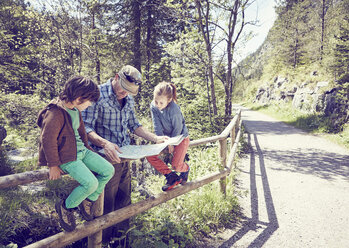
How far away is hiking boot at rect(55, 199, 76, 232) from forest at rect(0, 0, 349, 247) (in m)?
1.10

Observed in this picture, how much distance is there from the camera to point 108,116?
90.5 inches

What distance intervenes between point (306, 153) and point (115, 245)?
23.8ft

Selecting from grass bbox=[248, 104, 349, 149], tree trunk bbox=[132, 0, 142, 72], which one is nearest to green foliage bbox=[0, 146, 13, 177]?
tree trunk bbox=[132, 0, 142, 72]

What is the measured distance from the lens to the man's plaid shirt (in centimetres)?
220

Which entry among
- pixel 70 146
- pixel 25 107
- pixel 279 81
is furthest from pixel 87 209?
pixel 279 81

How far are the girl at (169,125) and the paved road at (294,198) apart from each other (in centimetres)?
123

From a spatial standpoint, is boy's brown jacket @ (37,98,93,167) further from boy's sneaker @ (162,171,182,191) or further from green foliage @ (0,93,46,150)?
green foliage @ (0,93,46,150)

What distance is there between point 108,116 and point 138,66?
34.1 feet

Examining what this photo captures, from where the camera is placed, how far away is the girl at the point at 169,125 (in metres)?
2.64

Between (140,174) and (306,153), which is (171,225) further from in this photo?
(306,153)

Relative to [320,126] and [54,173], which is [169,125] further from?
[320,126]

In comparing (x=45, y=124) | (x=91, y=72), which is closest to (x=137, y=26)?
(x=91, y=72)

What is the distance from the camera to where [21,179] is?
158 cm

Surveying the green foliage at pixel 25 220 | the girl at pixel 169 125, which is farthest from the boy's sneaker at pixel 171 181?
the green foliage at pixel 25 220
